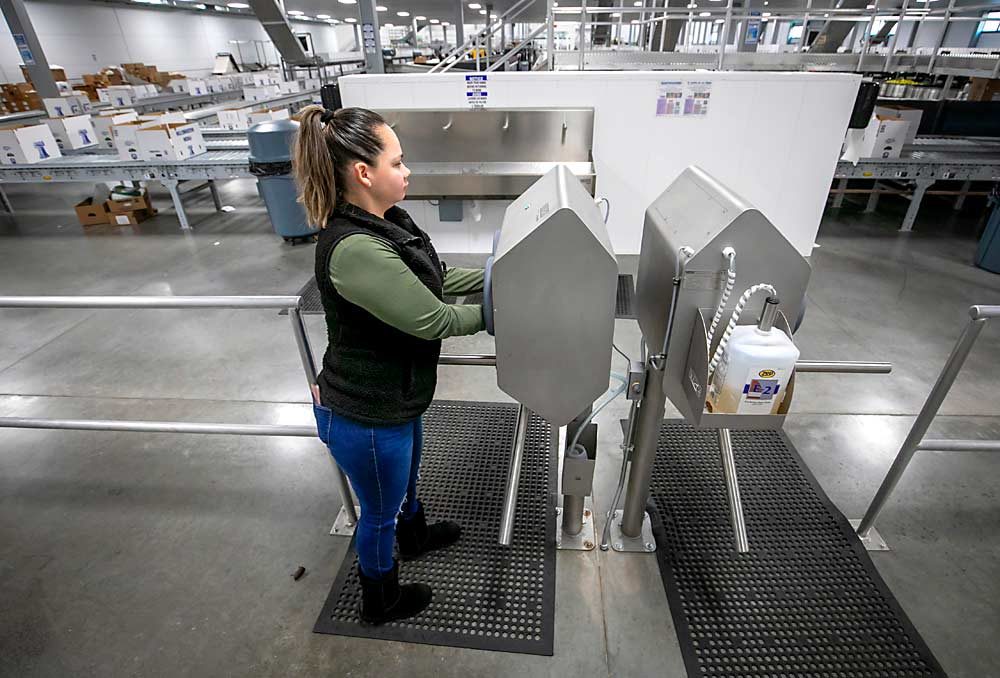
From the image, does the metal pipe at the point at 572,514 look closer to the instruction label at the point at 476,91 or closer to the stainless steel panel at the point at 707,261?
the stainless steel panel at the point at 707,261

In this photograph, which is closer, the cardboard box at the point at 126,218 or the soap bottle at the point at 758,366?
the soap bottle at the point at 758,366

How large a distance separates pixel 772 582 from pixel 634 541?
46 centimetres

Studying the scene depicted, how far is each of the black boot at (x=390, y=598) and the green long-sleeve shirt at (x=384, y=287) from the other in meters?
0.88

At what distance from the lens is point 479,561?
1.74 m

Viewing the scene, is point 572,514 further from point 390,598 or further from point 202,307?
point 202,307

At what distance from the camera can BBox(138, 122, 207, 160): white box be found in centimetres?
441

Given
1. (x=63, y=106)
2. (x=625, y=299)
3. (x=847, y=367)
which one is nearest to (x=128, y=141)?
(x=63, y=106)

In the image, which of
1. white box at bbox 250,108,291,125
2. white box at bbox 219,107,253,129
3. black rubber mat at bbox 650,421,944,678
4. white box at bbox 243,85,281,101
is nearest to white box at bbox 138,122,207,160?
white box at bbox 250,108,291,125

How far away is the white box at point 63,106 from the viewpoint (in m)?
6.16

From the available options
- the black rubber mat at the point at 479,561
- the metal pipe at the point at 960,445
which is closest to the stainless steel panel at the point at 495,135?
the black rubber mat at the point at 479,561

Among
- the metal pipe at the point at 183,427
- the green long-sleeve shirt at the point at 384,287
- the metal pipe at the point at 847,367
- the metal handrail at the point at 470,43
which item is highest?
the metal handrail at the point at 470,43

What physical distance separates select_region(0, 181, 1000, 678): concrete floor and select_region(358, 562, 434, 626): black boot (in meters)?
0.08

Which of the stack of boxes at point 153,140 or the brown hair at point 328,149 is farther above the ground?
the brown hair at point 328,149

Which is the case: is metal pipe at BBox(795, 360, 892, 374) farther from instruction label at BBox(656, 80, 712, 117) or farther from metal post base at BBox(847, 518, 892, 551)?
instruction label at BBox(656, 80, 712, 117)
